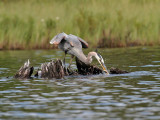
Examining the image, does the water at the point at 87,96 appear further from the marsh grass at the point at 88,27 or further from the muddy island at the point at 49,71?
the marsh grass at the point at 88,27

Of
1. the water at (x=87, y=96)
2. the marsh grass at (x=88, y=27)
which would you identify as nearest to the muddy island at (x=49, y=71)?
the water at (x=87, y=96)

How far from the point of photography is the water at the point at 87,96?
22.6 feet

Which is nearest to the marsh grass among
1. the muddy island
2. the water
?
the water

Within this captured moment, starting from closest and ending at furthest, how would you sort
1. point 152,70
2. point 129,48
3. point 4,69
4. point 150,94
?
1. point 150,94
2. point 152,70
3. point 4,69
4. point 129,48

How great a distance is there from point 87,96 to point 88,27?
10440 mm

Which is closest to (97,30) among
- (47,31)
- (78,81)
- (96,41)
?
(96,41)

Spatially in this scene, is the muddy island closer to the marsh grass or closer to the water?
the water

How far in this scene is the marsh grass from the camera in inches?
727

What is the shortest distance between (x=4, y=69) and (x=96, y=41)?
575 cm

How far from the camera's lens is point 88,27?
736 inches

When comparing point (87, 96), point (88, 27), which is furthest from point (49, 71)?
point (88, 27)

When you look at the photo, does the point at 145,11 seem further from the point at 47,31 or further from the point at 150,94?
the point at 150,94

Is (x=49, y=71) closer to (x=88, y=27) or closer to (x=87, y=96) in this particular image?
(x=87, y=96)

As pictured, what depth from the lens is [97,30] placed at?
60.8ft
